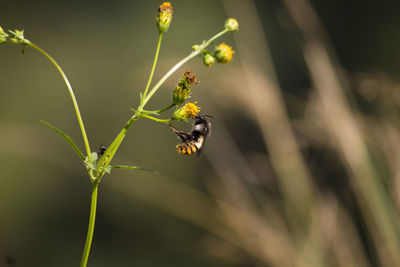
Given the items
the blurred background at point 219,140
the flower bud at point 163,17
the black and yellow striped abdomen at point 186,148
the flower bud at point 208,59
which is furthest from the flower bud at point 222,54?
the blurred background at point 219,140

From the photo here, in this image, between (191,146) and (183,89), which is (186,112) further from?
(191,146)

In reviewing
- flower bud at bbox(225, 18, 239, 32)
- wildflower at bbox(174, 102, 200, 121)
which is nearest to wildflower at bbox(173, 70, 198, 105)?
wildflower at bbox(174, 102, 200, 121)

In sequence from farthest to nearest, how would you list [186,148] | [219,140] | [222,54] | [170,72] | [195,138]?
[219,140] → [195,138] → [186,148] → [222,54] → [170,72]

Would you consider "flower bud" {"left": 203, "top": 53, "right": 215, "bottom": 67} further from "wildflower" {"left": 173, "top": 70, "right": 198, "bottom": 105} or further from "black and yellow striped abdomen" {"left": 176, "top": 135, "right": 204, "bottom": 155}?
"black and yellow striped abdomen" {"left": 176, "top": 135, "right": 204, "bottom": 155}

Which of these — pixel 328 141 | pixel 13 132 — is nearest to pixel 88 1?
pixel 13 132

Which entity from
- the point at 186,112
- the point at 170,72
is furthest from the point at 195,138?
the point at 170,72

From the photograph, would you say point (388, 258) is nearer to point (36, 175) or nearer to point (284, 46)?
point (284, 46)

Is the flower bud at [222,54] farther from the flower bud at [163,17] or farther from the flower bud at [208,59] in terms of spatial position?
the flower bud at [163,17]
